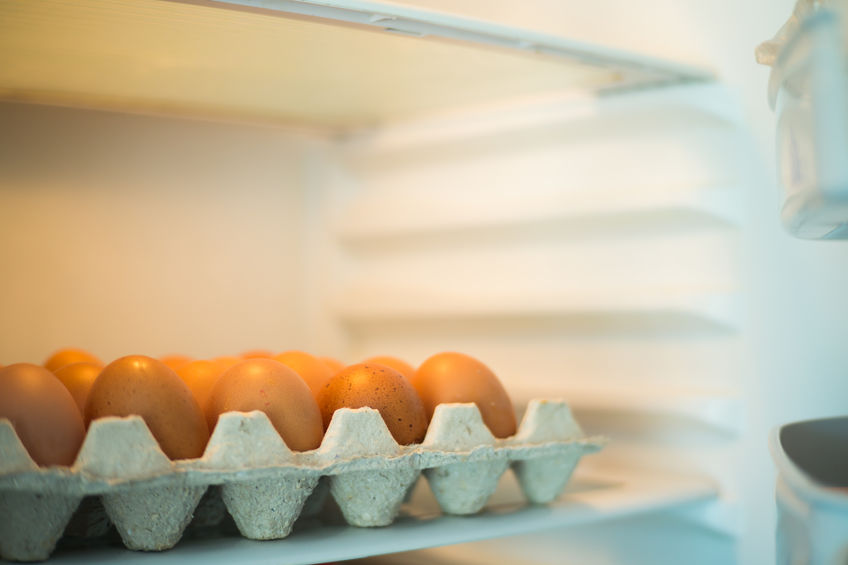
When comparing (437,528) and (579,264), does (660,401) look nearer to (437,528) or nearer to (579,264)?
(579,264)

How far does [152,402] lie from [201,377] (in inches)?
6.0

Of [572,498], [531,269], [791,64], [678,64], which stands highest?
[678,64]

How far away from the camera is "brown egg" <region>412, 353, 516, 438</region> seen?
96cm

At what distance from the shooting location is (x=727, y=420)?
Answer: 3.66ft

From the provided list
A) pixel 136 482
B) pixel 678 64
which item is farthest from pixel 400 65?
pixel 136 482

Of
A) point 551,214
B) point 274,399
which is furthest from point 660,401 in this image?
point 274,399

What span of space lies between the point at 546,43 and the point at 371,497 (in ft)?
1.82

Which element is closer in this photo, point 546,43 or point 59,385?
point 59,385

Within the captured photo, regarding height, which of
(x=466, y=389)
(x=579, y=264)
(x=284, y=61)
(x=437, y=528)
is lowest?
(x=437, y=528)

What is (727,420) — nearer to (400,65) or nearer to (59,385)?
(400,65)

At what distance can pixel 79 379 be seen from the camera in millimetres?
917

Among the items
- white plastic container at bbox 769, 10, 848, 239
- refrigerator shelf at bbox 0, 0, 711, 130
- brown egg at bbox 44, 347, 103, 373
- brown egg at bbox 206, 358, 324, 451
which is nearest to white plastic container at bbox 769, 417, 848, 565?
white plastic container at bbox 769, 10, 848, 239

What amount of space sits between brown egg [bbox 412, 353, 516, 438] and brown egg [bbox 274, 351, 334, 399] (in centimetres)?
10

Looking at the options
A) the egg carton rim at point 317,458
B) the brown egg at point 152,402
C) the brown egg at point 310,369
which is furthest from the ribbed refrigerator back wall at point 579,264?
the brown egg at point 152,402
